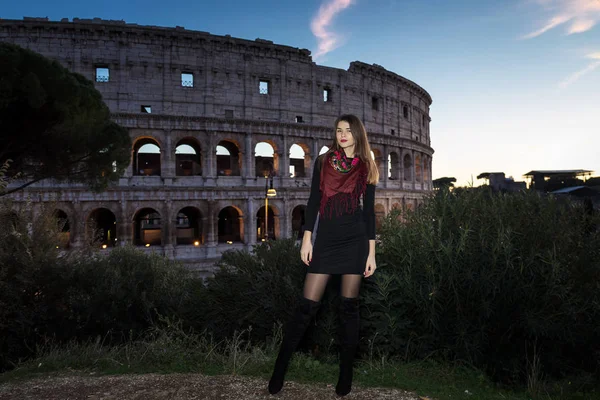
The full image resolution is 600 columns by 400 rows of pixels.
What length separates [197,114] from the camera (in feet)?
65.6

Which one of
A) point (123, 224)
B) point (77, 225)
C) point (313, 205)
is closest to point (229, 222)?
point (123, 224)

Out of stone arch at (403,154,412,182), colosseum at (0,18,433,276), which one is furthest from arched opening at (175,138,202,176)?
stone arch at (403,154,412,182)

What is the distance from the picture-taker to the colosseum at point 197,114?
18.3 m

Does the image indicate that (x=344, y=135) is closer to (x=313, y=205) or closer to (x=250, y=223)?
(x=313, y=205)

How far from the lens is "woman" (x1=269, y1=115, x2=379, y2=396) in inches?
111

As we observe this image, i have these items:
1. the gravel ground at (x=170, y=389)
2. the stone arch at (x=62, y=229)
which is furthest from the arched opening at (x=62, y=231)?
the gravel ground at (x=170, y=389)

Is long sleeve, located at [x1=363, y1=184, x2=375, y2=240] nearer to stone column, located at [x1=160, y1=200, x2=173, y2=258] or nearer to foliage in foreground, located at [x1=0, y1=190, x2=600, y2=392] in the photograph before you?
foliage in foreground, located at [x1=0, y1=190, x2=600, y2=392]

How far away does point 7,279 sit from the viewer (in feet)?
19.7

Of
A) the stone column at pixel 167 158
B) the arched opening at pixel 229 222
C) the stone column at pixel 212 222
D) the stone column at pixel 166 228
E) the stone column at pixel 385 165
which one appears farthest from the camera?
the arched opening at pixel 229 222

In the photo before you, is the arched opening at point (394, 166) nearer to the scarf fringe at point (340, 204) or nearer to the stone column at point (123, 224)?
the stone column at point (123, 224)

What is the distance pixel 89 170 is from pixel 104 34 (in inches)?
433

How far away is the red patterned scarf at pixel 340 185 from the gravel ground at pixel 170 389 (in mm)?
1540

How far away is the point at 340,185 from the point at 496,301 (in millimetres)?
2461

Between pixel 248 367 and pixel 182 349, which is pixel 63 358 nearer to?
pixel 182 349
